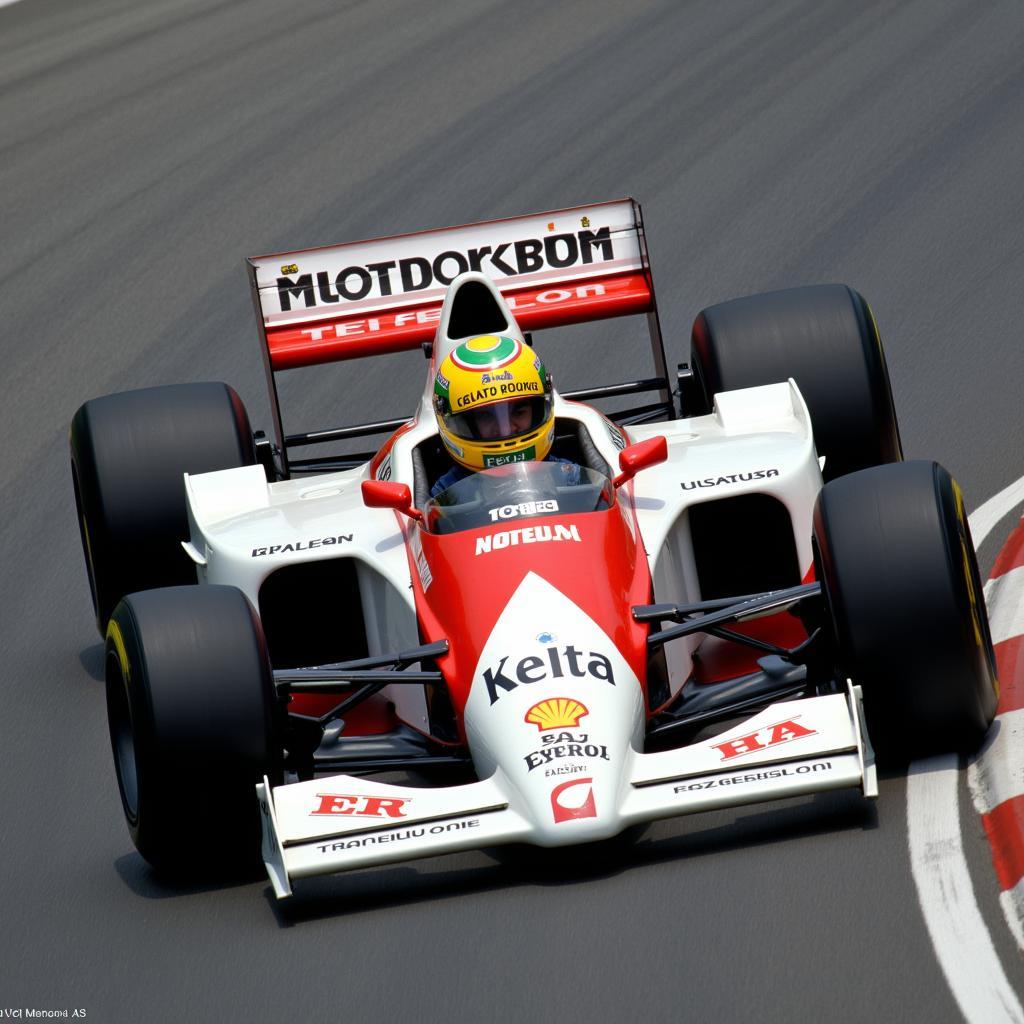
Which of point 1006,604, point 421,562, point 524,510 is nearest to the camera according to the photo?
point 524,510

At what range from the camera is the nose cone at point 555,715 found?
585cm

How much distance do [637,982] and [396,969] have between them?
0.72m

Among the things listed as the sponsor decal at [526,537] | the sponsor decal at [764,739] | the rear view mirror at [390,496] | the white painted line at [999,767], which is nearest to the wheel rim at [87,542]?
the rear view mirror at [390,496]

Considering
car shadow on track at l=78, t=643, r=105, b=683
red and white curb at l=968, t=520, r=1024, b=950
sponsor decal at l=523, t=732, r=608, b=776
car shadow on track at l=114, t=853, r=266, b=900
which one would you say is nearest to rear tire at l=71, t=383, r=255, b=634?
car shadow on track at l=78, t=643, r=105, b=683

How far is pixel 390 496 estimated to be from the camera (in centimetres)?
705

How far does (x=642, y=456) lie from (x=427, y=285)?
248 cm

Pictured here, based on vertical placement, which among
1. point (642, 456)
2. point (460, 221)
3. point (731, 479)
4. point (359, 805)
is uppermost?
point (460, 221)

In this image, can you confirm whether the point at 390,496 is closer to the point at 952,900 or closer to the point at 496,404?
the point at 496,404

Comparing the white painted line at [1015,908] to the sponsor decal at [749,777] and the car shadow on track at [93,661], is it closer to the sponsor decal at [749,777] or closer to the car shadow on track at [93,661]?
the sponsor decal at [749,777]

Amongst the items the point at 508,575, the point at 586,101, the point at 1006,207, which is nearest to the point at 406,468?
the point at 508,575

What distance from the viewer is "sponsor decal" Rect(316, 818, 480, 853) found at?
19.2ft

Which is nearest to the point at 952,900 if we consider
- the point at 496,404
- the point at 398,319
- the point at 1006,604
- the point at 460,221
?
the point at 1006,604

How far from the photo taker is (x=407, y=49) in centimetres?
1823

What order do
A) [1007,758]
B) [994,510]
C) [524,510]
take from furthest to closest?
1. [994,510]
2. [524,510]
3. [1007,758]
